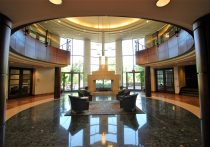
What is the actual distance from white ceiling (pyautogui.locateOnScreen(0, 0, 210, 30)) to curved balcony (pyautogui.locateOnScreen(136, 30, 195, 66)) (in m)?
4.40

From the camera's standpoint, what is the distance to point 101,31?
486 inches

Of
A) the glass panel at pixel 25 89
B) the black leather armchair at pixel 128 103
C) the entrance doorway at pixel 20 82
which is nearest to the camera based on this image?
the black leather armchair at pixel 128 103

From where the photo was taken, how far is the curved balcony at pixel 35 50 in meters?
6.25

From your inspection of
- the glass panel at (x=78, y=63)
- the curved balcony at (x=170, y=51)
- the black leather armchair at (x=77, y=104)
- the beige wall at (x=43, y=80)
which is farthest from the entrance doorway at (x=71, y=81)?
the black leather armchair at (x=77, y=104)

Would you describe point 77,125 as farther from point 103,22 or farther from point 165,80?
point 165,80

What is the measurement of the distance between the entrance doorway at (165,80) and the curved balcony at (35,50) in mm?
9031

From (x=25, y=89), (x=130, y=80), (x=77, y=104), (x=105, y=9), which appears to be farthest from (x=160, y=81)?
(x=105, y=9)

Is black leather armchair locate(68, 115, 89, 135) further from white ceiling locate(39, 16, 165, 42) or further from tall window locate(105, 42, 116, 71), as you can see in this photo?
tall window locate(105, 42, 116, 71)

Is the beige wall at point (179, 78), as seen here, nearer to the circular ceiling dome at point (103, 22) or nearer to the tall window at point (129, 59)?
the tall window at point (129, 59)

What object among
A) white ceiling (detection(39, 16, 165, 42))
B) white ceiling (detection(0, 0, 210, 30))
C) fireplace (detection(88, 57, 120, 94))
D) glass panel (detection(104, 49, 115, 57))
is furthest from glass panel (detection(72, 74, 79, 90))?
white ceiling (detection(0, 0, 210, 30))

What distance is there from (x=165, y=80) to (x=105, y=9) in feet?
41.0

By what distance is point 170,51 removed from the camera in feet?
27.1

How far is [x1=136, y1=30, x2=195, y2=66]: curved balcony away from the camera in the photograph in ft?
21.1

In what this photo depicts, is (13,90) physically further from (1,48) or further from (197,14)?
(197,14)
